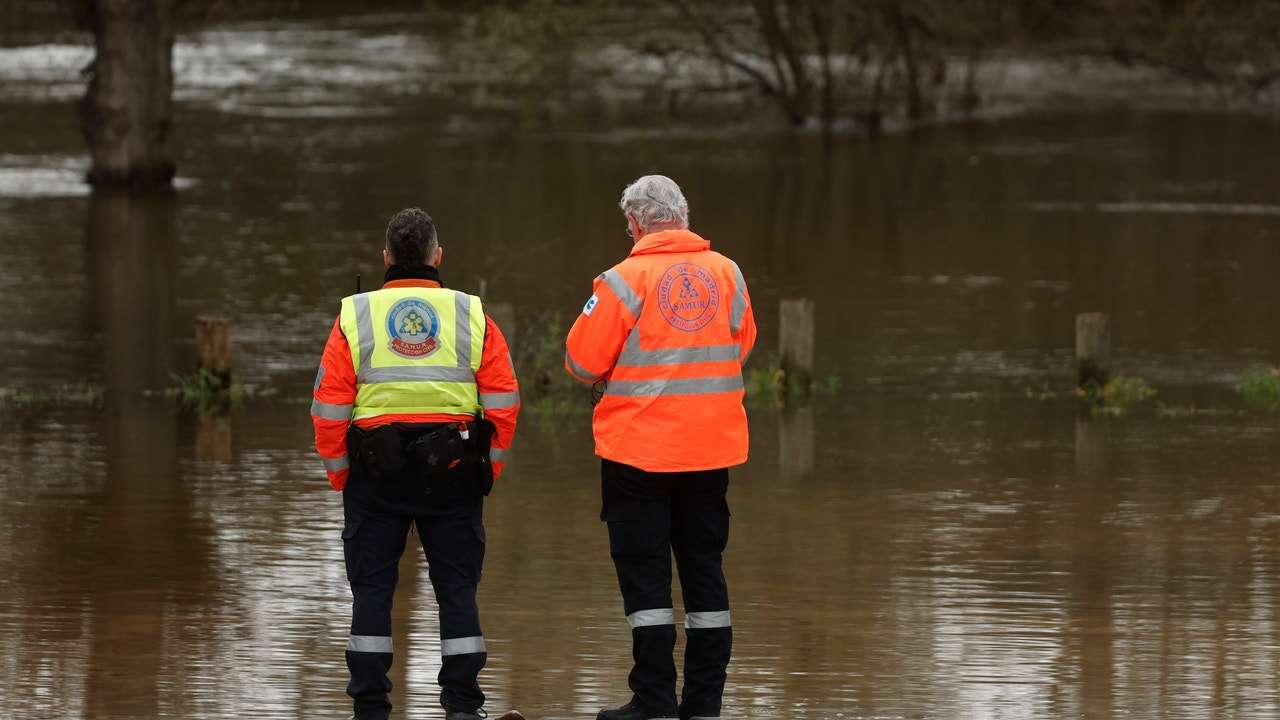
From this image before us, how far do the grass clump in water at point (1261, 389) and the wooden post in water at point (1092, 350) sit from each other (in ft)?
3.45

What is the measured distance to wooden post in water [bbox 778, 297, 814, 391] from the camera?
16.2 m

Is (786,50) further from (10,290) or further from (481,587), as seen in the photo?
(481,587)

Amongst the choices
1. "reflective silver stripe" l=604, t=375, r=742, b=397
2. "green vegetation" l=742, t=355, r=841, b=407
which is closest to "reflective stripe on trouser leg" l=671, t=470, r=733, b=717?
"reflective silver stripe" l=604, t=375, r=742, b=397

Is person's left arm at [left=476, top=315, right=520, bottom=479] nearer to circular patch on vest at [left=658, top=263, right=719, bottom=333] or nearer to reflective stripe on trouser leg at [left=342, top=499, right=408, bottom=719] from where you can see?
reflective stripe on trouser leg at [left=342, top=499, right=408, bottom=719]

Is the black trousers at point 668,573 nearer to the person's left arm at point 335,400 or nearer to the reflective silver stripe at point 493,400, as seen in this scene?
the reflective silver stripe at point 493,400

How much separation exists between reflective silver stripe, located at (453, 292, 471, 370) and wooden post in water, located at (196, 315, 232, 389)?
917cm

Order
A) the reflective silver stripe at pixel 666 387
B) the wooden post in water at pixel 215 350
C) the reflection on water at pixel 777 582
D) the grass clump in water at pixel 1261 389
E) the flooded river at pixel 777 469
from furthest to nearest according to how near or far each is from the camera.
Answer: the wooden post in water at pixel 215 350 → the grass clump in water at pixel 1261 389 → the flooded river at pixel 777 469 → the reflection on water at pixel 777 582 → the reflective silver stripe at pixel 666 387

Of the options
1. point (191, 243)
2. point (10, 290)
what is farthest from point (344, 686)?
point (191, 243)

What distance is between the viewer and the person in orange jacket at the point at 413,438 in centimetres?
710

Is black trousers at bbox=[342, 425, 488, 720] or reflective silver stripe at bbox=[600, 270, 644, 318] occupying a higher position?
reflective silver stripe at bbox=[600, 270, 644, 318]

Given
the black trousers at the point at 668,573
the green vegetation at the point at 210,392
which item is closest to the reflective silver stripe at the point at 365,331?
the black trousers at the point at 668,573

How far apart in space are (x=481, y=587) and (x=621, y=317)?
284cm

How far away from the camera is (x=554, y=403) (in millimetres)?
16078

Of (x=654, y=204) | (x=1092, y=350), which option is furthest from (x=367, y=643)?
(x=1092, y=350)
